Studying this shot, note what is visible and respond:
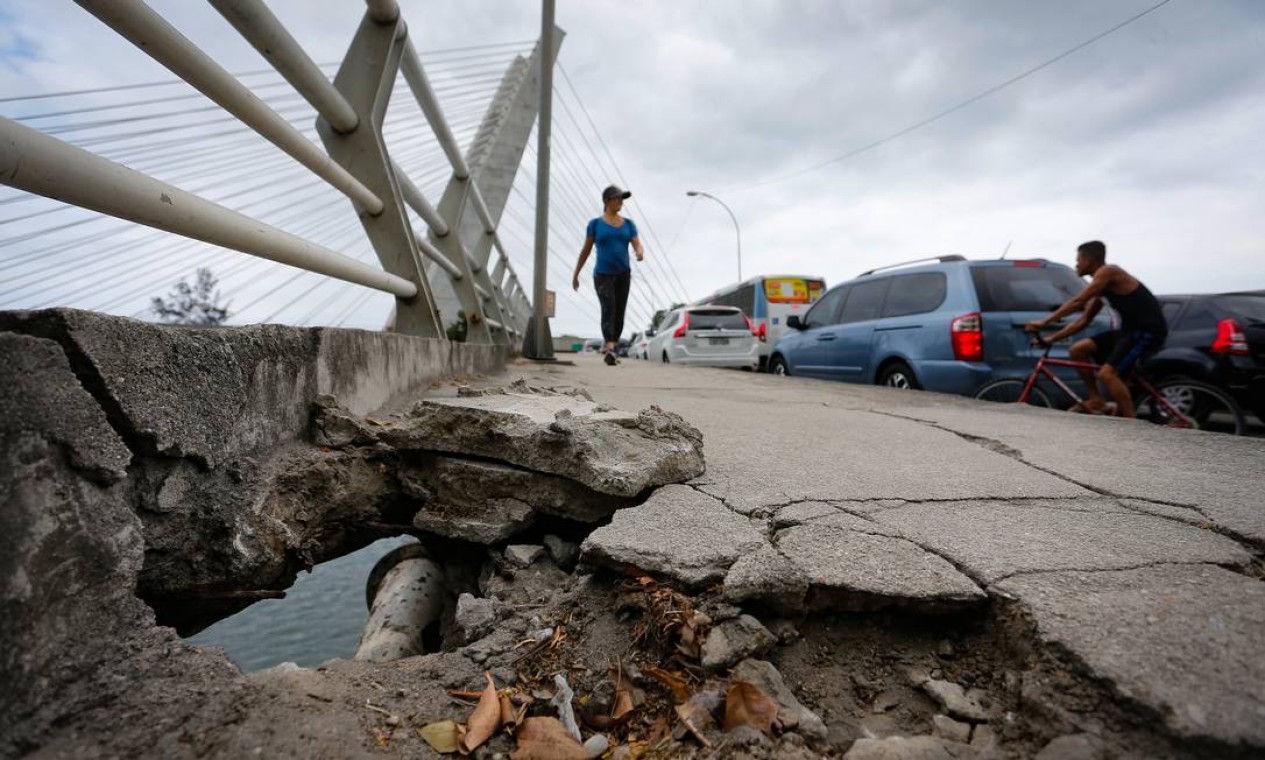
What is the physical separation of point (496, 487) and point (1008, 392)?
16.1 feet

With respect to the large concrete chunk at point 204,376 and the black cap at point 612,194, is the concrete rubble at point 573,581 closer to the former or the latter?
the large concrete chunk at point 204,376

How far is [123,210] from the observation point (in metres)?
1.27

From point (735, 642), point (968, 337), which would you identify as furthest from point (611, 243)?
point (735, 642)

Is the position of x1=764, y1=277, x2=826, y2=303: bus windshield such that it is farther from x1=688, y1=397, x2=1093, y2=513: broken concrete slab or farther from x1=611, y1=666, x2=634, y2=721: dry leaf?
x1=611, y1=666, x2=634, y2=721: dry leaf

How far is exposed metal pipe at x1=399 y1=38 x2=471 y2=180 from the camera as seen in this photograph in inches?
141

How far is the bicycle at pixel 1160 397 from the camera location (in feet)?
14.8

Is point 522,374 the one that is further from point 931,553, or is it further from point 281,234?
point 931,553

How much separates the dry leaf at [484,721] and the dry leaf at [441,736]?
0.8 inches

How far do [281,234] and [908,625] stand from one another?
205 centimetres

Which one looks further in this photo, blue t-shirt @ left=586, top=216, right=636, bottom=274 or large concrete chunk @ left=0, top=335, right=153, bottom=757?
blue t-shirt @ left=586, top=216, right=636, bottom=274

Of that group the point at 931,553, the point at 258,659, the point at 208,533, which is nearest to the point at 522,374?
the point at 258,659

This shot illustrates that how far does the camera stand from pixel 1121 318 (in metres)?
4.52

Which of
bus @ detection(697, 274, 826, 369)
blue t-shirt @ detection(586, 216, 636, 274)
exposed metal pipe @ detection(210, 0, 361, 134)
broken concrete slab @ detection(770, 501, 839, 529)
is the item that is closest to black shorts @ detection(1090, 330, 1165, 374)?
broken concrete slab @ detection(770, 501, 839, 529)

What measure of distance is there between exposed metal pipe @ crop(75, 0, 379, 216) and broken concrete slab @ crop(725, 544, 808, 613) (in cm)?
191
